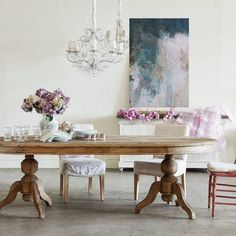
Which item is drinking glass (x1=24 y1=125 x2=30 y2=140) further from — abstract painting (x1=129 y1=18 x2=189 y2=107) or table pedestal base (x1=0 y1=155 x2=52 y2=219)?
abstract painting (x1=129 y1=18 x2=189 y2=107)

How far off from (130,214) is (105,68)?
3.37 metres

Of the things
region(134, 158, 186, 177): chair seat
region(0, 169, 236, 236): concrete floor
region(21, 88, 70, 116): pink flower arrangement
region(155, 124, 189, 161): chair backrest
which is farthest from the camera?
region(155, 124, 189, 161): chair backrest

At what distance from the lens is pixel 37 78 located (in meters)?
7.22

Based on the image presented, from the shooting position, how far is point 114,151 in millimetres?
3975

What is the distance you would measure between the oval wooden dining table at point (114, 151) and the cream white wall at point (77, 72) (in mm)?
2769

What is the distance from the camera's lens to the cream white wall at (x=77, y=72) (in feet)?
23.3

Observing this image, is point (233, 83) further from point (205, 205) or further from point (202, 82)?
point (205, 205)

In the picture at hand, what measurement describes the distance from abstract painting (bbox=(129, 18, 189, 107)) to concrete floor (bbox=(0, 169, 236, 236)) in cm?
202

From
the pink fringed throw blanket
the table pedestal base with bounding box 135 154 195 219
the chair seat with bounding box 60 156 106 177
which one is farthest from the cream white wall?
the table pedestal base with bounding box 135 154 195 219

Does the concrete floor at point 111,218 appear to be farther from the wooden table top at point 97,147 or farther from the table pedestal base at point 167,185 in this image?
the wooden table top at point 97,147

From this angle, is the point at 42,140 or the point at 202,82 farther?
the point at 202,82

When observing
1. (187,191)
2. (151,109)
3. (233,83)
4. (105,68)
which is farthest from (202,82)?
(187,191)

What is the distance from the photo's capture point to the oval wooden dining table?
12.8 ft

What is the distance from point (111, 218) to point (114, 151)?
26.6 inches
